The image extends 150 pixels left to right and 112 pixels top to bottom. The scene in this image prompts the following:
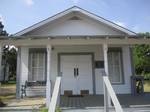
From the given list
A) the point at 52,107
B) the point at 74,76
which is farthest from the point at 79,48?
the point at 52,107

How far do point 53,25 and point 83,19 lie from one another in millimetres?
1927

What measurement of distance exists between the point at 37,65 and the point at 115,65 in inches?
192

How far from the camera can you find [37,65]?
12664 millimetres

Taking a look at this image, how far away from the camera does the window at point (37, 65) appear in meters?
12.6

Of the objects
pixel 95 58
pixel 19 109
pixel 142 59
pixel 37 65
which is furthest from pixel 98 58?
pixel 142 59

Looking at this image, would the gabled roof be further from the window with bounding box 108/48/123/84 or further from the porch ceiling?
the porch ceiling

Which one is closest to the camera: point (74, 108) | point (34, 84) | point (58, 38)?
point (74, 108)

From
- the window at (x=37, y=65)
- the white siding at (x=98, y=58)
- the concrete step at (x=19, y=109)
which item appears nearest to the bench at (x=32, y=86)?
the window at (x=37, y=65)

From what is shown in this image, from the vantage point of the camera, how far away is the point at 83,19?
13.0 meters

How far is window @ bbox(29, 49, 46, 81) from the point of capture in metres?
12.6

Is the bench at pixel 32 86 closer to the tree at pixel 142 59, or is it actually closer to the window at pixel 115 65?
the window at pixel 115 65

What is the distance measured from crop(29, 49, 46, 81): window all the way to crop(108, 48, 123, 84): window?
4135 millimetres

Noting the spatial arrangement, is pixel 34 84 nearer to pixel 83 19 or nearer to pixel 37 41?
pixel 37 41

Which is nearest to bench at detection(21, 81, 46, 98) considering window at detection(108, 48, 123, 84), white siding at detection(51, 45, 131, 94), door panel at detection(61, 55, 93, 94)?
white siding at detection(51, 45, 131, 94)
